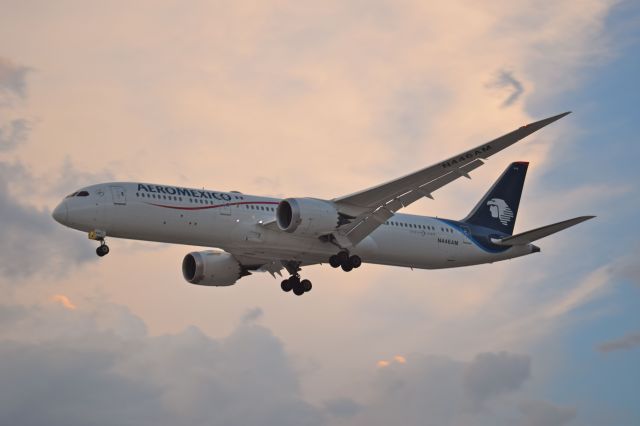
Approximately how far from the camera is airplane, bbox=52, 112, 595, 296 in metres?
48.5

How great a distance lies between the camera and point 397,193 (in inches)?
1967

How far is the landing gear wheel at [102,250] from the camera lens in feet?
160

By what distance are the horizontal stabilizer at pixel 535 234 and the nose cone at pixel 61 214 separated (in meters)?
22.8

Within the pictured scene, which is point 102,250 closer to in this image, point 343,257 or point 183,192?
point 183,192

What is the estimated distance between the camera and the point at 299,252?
173 ft

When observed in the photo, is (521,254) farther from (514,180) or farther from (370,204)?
(370,204)

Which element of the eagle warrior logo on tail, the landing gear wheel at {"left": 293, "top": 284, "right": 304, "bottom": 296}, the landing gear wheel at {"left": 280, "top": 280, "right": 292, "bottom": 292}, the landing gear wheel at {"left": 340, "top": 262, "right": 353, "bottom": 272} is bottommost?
the landing gear wheel at {"left": 340, "top": 262, "right": 353, "bottom": 272}

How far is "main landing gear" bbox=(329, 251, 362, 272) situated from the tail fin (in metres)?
9.58

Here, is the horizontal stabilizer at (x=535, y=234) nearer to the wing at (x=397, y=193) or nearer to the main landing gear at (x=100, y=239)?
the wing at (x=397, y=193)

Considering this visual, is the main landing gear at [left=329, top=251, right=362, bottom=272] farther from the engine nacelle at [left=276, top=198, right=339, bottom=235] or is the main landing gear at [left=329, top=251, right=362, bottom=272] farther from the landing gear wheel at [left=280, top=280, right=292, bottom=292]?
the landing gear wheel at [left=280, top=280, right=292, bottom=292]

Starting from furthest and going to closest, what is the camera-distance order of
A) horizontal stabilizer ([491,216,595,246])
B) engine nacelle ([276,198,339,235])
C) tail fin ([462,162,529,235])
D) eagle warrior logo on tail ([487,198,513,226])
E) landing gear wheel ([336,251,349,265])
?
1. eagle warrior logo on tail ([487,198,513,226])
2. tail fin ([462,162,529,235])
3. landing gear wheel ([336,251,349,265])
4. horizontal stabilizer ([491,216,595,246])
5. engine nacelle ([276,198,339,235])

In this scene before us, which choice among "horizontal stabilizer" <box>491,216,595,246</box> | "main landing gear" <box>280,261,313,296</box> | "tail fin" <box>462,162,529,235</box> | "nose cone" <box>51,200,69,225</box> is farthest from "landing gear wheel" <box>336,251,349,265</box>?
"nose cone" <box>51,200,69,225</box>

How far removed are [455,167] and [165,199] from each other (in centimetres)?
1283

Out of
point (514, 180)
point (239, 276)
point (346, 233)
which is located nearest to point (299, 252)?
point (346, 233)
